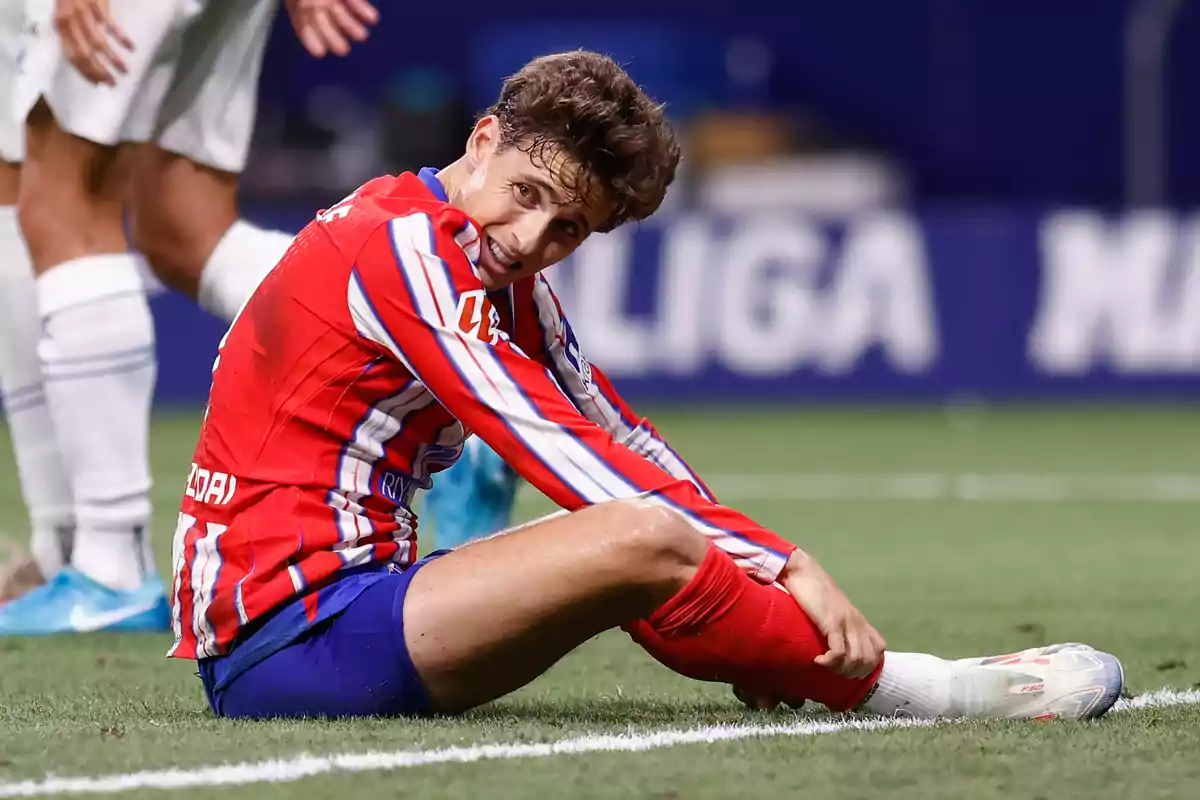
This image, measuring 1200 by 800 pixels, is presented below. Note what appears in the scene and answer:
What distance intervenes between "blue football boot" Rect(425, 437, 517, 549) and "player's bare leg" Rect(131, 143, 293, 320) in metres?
0.54

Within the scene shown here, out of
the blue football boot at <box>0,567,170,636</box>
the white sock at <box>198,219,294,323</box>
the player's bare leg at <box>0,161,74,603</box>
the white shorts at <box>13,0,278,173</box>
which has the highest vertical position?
the white shorts at <box>13,0,278,173</box>

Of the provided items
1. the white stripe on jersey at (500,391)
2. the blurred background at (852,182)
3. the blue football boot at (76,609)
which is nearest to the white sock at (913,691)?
the white stripe on jersey at (500,391)

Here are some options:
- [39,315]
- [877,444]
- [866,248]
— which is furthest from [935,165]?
[39,315]

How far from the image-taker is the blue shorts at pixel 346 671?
250 cm

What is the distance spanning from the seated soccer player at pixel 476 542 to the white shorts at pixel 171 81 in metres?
1.04

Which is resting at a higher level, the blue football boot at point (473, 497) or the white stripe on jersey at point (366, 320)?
the white stripe on jersey at point (366, 320)

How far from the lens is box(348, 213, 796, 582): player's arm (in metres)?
2.43

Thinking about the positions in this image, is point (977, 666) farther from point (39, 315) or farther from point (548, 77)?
point (39, 315)

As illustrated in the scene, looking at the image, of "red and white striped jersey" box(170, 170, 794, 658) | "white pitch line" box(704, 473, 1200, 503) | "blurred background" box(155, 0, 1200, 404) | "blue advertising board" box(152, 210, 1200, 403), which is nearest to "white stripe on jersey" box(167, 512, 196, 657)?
"red and white striped jersey" box(170, 170, 794, 658)

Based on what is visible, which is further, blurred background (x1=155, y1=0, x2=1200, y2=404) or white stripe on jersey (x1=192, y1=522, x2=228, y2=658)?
blurred background (x1=155, y1=0, x2=1200, y2=404)

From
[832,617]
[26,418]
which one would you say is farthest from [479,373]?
[26,418]

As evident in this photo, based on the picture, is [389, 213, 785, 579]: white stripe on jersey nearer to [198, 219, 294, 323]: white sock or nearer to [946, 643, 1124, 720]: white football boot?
[946, 643, 1124, 720]: white football boot

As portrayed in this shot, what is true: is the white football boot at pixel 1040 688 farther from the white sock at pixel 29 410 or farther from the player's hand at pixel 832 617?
the white sock at pixel 29 410

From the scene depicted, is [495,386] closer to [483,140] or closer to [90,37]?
[483,140]
